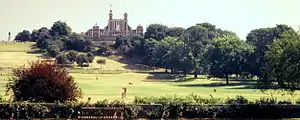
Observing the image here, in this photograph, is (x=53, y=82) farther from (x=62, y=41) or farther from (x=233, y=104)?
(x=62, y=41)

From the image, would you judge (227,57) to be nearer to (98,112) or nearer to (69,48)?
(98,112)

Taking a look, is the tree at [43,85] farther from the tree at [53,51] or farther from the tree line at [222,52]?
the tree at [53,51]

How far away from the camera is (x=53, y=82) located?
106ft

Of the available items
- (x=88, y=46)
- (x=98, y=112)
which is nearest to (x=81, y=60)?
(x=88, y=46)

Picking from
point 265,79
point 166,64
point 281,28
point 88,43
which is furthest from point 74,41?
point 265,79

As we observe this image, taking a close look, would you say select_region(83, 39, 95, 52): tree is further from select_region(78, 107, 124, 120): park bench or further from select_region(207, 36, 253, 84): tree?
select_region(78, 107, 124, 120): park bench

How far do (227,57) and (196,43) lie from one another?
40.8 m

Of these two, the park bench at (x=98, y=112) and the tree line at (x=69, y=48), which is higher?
the tree line at (x=69, y=48)

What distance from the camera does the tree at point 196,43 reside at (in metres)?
130

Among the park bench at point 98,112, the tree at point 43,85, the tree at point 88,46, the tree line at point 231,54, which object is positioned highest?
the tree at point 88,46

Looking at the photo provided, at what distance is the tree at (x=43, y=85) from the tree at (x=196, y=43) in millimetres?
91111

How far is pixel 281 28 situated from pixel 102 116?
333 feet

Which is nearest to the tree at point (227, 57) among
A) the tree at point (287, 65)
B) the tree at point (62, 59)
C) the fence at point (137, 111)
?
the tree at point (62, 59)

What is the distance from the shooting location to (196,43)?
470ft
